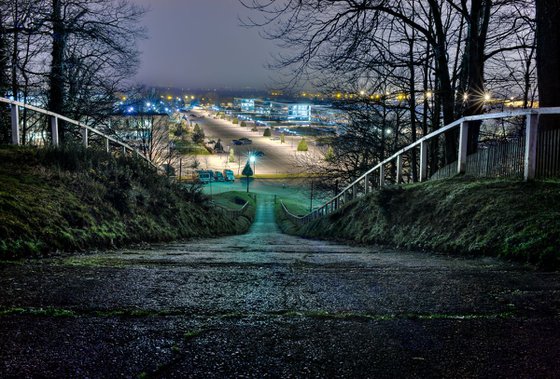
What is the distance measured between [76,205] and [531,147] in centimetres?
717

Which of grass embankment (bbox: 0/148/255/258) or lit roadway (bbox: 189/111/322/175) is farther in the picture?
lit roadway (bbox: 189/111/322/175)

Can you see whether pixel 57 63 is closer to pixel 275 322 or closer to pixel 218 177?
pixel 275 322

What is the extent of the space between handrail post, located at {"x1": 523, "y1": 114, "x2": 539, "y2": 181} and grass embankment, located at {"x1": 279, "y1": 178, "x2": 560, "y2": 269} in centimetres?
24

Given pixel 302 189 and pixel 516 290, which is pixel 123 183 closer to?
pixel 516 290

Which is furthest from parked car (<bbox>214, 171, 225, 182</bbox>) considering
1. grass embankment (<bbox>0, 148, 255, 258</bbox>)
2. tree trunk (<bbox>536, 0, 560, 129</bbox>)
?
tree trunk (<bbox>536, 0, 560, 129</bbox>)

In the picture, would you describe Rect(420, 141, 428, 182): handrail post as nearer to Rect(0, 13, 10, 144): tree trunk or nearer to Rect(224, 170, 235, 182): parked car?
Rect(0, 13, 10, 144): tree trunk

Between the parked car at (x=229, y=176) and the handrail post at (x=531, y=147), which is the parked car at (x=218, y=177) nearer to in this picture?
the parked car at (x=229, y=176)

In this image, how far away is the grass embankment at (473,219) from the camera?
495 centimetres

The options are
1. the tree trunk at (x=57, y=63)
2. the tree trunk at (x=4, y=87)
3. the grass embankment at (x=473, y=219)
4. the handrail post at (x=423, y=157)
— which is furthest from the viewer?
the tree trunk at (x=57, y=63)

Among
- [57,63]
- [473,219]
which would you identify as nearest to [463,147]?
[473,219]

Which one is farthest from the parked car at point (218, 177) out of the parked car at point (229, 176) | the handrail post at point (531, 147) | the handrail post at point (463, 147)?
the handrail post at point (531, 147)

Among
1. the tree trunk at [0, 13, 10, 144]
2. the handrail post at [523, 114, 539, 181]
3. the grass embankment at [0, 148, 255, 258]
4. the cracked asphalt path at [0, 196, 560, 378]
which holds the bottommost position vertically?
the cracked asphalt path at [0, 196, 560, 378]

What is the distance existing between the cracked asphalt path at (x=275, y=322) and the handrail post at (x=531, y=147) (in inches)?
117

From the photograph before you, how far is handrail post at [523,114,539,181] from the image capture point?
6578mm
